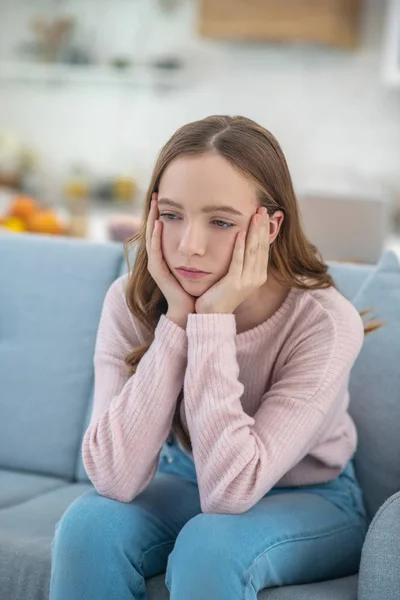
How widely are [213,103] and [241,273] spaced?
4.25 metres

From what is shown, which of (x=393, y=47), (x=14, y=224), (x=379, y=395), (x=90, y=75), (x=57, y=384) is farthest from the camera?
(x=90, y=75)

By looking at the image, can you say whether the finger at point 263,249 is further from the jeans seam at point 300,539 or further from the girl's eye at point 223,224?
the jeans seam at point 300,539

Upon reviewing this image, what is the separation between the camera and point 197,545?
4.37ft

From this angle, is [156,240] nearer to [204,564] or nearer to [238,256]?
[238,256]

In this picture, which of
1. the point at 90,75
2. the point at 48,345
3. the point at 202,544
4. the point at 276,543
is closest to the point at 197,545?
the point at 202,544

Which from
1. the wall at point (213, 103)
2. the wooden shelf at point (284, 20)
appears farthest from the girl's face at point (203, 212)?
the wall at point (213, 103)

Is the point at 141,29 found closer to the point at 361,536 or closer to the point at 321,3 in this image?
the point at 321,3

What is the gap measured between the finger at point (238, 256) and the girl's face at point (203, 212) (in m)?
0.01

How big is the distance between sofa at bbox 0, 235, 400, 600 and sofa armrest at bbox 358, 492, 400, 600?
7.1 inches

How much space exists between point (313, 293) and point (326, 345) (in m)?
0.13

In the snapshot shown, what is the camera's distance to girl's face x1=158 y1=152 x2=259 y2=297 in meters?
1.48

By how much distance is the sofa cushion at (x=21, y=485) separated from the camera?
6.22 feet

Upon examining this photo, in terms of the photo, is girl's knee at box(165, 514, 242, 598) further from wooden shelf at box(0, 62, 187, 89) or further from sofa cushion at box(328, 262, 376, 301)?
wooden shelf at box(0, 62, 187, 89)

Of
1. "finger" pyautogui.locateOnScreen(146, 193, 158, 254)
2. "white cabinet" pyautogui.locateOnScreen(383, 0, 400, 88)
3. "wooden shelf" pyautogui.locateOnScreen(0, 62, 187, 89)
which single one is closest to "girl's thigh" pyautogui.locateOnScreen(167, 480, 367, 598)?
"finger" pyautogui.locateOnScreen(146, 193, 158, 254)
